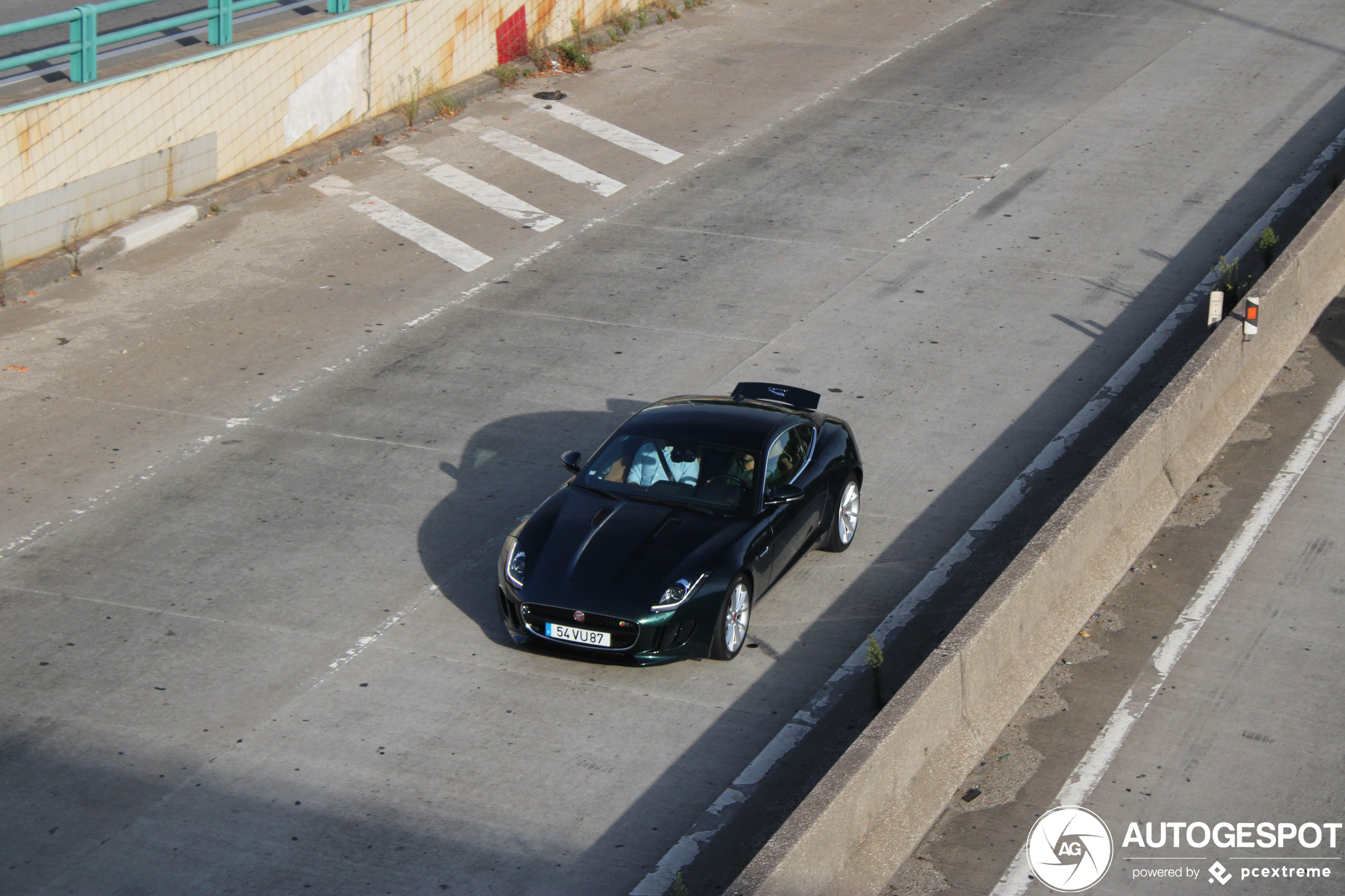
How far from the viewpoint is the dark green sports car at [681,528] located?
968cm

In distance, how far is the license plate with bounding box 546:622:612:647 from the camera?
31.6ft

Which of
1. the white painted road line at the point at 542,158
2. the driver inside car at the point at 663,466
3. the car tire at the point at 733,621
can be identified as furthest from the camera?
the white painted road line at the point at 542,158

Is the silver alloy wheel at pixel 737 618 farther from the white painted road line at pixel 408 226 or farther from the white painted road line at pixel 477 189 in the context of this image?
the white painted road line at pixel 477 189

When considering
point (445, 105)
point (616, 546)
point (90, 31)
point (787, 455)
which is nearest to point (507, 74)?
point (445, 105)

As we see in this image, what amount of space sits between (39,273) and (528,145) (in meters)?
7.16

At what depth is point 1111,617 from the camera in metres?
10.6

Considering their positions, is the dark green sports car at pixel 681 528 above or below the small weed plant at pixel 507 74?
below

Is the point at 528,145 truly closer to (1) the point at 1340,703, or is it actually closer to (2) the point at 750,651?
(2) the point at 750,651

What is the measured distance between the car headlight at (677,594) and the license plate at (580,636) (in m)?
0.36

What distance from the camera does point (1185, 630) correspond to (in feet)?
34.1

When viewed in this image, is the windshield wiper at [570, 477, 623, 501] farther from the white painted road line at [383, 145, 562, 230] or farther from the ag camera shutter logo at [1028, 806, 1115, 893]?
the white painted road line at [383, 145, 562, 230]

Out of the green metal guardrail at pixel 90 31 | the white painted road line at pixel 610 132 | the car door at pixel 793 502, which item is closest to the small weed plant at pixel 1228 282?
the car door at pixel 793 502

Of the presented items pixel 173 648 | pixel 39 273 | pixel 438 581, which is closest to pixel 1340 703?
pixel 438 581
